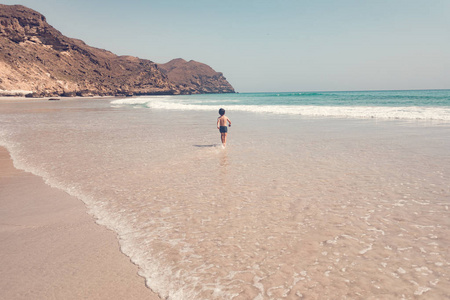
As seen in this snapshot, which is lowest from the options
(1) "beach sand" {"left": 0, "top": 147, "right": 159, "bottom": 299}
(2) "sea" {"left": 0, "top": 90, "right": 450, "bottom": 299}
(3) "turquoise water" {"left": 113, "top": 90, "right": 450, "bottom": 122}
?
(1) "beach sand" {"left": 0, "top": 147, "right": 159, "bottom": 299}

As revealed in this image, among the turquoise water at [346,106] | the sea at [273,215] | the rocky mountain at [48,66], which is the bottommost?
the sea at [273,215]

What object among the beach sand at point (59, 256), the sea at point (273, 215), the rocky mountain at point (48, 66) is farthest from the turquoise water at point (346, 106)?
the rocky mountain at point (48, 66)

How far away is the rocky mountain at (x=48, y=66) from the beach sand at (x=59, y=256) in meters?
77.4

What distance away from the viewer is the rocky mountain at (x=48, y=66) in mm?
77312

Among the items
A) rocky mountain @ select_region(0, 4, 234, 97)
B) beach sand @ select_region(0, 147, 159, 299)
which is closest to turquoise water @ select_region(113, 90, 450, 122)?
beach sand @ select_region(0, 147, 159, 299)

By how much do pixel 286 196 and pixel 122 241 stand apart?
2.85 meters

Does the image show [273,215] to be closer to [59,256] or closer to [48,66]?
[59,256]

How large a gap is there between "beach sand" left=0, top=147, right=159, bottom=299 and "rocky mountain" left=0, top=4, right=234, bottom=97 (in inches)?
3047

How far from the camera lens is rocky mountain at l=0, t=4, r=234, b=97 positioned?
254 feet

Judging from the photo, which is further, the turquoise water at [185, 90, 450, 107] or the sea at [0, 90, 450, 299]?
the turquoise water at [185, 90, 450, 107]

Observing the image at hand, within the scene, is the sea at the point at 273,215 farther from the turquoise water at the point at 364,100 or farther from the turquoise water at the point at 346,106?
the turquoise water at the point at 364,100

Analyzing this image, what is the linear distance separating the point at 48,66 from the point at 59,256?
110856 millimetres

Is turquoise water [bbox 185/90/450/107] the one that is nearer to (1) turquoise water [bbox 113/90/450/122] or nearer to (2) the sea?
(1) turquoise water [bbox 113/90/450/122]

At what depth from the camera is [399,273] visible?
2885mm
